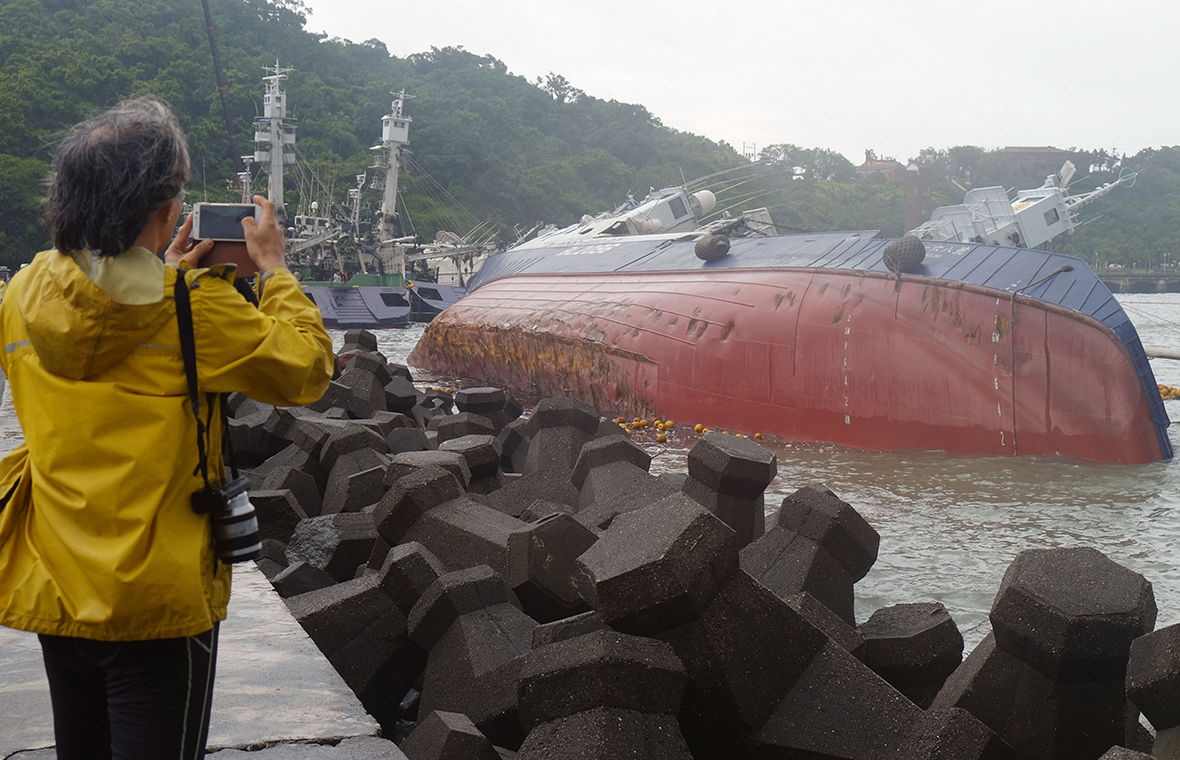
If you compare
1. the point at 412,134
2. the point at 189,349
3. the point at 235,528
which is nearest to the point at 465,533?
the point at 235,528

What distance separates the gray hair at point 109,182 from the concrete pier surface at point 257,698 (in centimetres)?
143

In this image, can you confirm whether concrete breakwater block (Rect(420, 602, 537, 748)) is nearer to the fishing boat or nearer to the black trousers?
the black trousers

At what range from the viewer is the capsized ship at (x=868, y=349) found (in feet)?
33.3

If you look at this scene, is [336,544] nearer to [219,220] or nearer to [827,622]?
[827,622]

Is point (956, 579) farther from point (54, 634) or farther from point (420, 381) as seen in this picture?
point (420, 381)

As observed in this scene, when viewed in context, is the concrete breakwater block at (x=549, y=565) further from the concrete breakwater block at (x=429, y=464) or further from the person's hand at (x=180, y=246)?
the person's hand at (x=180, y=246)

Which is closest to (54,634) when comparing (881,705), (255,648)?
(255,648)

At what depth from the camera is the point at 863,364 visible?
11133mm

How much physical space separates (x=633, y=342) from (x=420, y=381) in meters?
6.90

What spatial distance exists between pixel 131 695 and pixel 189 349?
0.65m

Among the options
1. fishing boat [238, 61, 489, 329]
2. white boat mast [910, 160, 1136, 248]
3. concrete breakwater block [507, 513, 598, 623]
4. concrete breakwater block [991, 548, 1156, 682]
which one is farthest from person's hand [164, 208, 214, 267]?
fishing boat [238, 61, 489, 329]

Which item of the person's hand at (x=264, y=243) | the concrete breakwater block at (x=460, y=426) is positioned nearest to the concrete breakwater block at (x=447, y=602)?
the person's hand at (x=264, y=243)

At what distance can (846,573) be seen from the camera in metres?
4.36

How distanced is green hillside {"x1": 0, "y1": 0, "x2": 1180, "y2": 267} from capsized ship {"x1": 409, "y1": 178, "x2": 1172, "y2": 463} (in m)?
38.4
